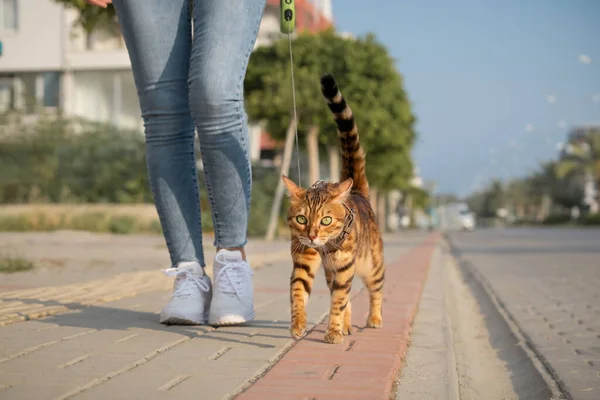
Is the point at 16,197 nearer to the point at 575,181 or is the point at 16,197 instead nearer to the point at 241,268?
the point at 241,268

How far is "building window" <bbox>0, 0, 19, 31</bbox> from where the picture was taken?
34.8 m

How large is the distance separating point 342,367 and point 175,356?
671mm

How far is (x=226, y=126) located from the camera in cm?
395

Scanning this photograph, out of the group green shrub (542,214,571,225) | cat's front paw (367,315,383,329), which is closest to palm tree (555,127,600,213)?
green shrub (542,214,571,225)

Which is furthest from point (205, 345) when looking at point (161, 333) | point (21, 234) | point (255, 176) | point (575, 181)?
point (575, 181)

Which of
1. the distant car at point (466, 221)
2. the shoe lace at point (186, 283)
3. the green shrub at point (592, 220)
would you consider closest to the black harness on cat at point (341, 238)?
the shoe lace at point (186, 283)

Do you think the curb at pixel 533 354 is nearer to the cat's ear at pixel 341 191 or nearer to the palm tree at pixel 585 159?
the cat's ear at pixel 341 191

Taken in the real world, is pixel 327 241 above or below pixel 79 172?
below

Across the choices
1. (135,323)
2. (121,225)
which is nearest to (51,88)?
(121,225)

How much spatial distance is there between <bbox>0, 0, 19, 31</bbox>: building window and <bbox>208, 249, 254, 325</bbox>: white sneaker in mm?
33818

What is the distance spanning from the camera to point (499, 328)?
19.9 feet

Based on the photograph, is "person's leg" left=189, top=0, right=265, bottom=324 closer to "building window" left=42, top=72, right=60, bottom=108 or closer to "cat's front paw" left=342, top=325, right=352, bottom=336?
"cat's front paw" left=342, top=325, right=352, bottom=336

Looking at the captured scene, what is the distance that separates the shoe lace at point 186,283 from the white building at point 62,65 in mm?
30711

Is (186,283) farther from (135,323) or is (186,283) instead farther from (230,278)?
(135,323)
